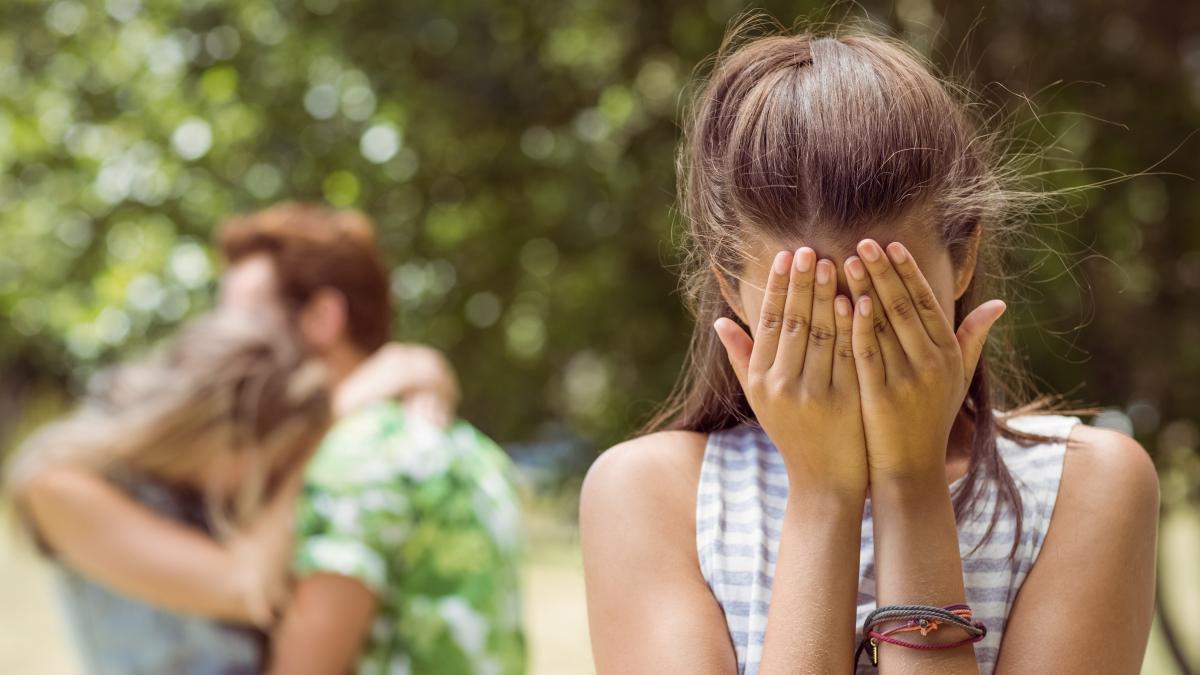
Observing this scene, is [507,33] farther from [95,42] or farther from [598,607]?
[598,607]

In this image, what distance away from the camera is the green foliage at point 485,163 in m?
4.11

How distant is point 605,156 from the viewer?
167 inches

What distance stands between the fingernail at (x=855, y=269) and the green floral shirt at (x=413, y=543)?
1.68m

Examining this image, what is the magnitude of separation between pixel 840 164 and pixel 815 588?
0.49m

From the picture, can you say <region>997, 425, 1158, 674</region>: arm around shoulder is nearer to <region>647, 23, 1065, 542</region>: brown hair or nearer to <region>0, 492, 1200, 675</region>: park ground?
<region>647, 23, 1065, 542</region>: brown hair

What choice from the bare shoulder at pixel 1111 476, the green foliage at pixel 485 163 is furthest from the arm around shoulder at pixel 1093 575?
the green foliage at pixel 485 163

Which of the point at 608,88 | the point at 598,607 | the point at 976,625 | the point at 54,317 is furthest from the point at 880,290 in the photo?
the point at 54,317

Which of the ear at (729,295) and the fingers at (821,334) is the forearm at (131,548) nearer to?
the ear at (729,295)

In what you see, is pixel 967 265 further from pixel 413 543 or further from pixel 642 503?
pixel 413 543

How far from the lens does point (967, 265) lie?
1688mm

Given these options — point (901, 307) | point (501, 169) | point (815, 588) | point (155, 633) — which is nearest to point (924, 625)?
point (815, 588)

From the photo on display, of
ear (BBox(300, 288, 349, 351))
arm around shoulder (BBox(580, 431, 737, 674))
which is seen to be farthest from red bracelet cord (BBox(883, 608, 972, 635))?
ear (BBox(300, 288, 349, 351))

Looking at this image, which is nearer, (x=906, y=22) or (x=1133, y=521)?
(x=1133, y=521)

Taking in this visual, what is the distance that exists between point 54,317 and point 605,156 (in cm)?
194
